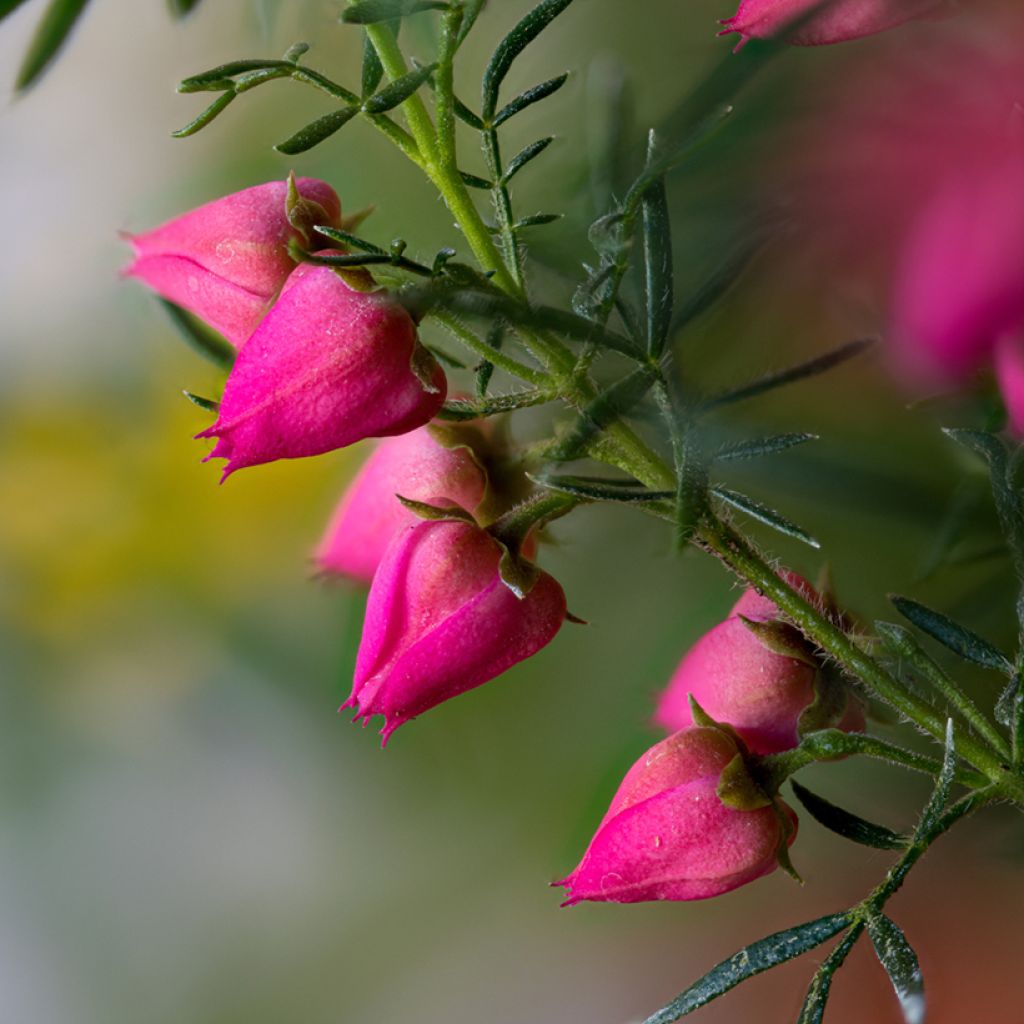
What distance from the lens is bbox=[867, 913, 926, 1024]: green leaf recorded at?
263mm

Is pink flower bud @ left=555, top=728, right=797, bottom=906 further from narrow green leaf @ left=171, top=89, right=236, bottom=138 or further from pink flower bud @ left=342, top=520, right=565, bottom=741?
narrow green leaf @ left=171, top=89, right=236, bottom=138

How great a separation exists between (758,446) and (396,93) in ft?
0.35

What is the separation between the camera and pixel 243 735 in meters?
1.25

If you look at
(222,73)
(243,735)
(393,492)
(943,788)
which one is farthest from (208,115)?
(243,735)

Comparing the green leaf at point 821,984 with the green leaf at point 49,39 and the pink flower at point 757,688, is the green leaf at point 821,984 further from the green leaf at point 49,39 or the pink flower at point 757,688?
the green leaf at point 49,39

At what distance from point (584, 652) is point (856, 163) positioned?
28.5 inches

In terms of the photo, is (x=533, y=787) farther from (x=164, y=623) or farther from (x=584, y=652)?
(x=164, y=623)

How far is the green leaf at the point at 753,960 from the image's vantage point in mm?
289

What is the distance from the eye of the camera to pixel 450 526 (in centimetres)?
31

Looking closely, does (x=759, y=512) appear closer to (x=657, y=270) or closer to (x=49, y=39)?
(x=657, y=270)

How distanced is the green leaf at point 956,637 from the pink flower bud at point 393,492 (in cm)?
12

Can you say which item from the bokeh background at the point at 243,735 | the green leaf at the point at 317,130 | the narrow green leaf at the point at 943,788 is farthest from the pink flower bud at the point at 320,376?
the bokeh background at the point at 243,735

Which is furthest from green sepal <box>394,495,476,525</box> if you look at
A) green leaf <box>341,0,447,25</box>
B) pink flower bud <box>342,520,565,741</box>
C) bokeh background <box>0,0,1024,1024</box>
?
bokeh background <box>0,0,1024,1024</box>

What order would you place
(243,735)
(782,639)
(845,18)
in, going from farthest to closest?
(243,735)
(782,639)
(845,18)
